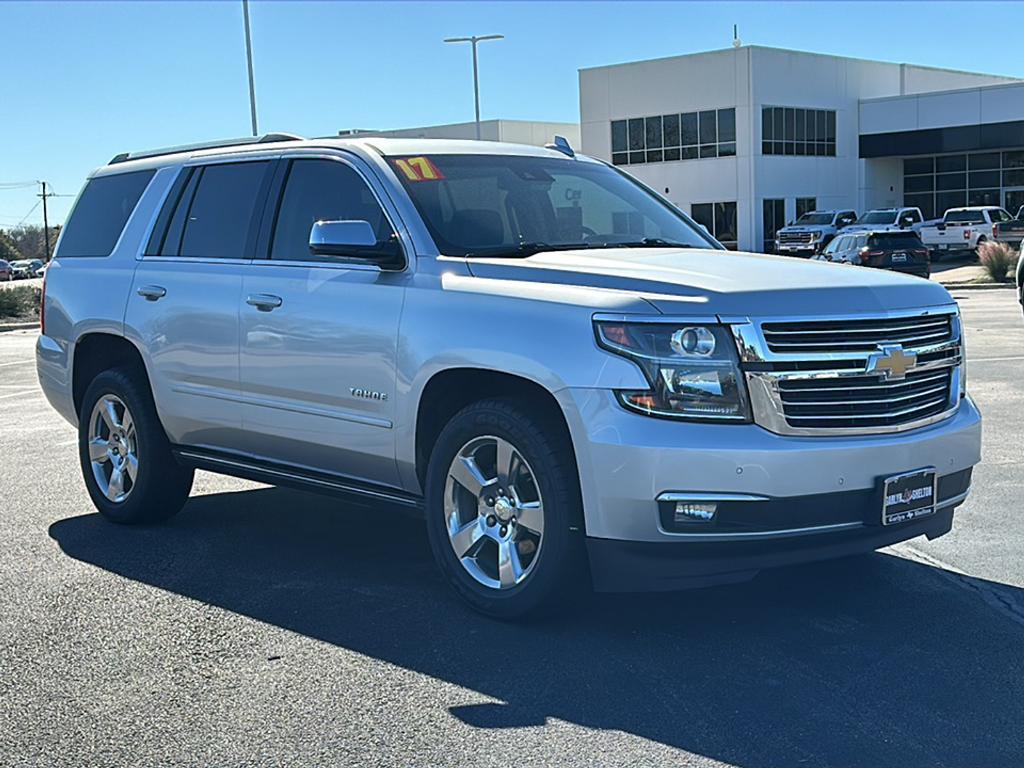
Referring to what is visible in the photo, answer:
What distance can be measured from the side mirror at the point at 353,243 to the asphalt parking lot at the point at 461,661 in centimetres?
152

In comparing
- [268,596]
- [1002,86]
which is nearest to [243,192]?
[268,596]

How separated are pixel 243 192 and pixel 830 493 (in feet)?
11.8

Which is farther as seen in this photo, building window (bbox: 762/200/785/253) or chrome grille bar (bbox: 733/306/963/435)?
building window (bbox: 762/200/785/253)

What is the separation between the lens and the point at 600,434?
4945 millimetres

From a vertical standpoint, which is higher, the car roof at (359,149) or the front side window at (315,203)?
the car roof at (359,149)

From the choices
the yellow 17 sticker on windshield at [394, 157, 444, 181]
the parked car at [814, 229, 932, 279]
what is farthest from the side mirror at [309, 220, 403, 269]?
the parked car at [814, 229, 932, 279]

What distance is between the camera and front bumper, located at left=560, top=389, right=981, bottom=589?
15.9ft

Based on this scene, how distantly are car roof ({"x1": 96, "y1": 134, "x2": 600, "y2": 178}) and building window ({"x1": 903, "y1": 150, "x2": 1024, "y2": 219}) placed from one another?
184 feet

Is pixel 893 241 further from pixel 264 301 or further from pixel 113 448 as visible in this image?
pixel 264 301

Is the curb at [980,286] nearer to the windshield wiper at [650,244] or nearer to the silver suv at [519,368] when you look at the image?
the silver suv at [519,368]

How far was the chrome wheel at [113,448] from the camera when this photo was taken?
759cm

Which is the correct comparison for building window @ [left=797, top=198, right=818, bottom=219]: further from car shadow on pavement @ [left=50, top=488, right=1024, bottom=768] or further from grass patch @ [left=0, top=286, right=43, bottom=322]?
car shadow on pavement @ [left=50, top=488, right=1024, bottom=768]

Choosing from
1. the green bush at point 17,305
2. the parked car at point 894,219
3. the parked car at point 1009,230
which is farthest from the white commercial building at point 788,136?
the green bush at point 17,305

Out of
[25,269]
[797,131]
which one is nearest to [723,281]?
[797,131]
